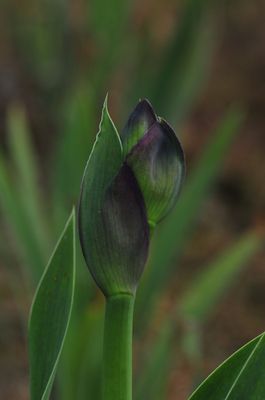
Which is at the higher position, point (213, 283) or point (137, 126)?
point (137, 126)

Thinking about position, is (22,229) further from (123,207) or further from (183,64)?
(123,207)

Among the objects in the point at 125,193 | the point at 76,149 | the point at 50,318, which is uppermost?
the point at 125,193

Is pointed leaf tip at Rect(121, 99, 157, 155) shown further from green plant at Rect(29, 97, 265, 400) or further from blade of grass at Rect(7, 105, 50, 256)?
blade of grass at Rect(7, 105, 50, 256)

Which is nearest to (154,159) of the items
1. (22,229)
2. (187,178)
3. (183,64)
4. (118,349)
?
(118,349)

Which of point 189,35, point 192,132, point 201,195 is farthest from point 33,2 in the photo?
point 201,195

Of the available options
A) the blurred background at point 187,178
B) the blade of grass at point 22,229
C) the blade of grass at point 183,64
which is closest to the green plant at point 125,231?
the blurred background at point 187,178

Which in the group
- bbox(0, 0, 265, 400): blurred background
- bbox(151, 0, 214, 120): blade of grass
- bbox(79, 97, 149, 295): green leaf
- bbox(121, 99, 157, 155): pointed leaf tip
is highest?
bbox(121, 99, 157, 155): pointed leaf tip

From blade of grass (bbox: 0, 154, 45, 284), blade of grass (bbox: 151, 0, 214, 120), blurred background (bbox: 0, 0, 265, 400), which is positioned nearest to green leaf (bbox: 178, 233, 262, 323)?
blurred background (bbox: 0, 0, 265, 400)
